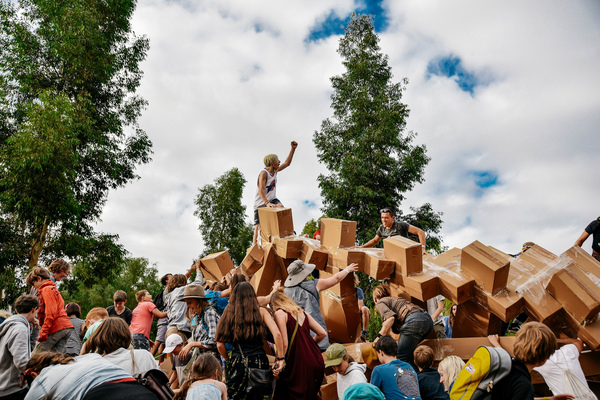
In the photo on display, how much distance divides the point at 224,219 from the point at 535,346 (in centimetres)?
2281

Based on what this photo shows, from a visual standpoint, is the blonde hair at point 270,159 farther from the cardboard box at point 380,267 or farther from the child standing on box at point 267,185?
the cardboard box at point 380,267

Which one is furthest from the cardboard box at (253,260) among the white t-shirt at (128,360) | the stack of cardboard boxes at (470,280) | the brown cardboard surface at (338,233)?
the white t-shirt at (128,360)

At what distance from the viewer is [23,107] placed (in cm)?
1312

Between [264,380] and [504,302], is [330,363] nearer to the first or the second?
[264,380]

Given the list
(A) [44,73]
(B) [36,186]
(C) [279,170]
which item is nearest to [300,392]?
(C) [279,170]

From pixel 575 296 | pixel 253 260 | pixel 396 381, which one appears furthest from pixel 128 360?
pixel 575 296

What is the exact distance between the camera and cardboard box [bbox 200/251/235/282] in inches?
238

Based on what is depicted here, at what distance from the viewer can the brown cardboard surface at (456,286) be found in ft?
11.3

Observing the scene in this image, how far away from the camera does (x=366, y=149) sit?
17344 mm

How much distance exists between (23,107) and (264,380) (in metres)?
14.0

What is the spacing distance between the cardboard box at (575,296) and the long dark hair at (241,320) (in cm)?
240

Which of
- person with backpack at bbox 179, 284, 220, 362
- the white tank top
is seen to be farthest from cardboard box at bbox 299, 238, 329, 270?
the white tank top

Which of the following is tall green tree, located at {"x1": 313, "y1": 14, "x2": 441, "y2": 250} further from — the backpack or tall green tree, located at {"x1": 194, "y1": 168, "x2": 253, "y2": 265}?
the backpack

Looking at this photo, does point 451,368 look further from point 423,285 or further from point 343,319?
point 343,319
